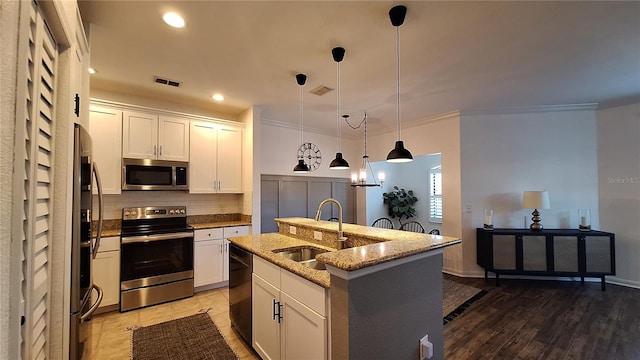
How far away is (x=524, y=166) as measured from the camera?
429cm

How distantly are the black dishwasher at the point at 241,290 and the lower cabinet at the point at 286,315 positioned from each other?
11 cm

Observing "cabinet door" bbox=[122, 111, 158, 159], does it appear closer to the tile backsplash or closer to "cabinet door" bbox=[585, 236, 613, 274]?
the tile backsplash

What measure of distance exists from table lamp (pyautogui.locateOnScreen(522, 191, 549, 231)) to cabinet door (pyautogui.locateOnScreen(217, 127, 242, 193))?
4390 mm

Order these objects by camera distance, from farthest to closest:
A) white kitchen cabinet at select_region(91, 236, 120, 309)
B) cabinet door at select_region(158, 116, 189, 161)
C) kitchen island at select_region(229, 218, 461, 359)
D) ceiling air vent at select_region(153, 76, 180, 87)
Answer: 1. cabinet door at select_region(158, 116, 189, 161)
2. ceiling air vent at select_region(153, 76, 180, 87)
3. white kitchen cabinet at select_region(91, 236, 120, 309)
4. kitchen island at select_region(229, 218, 461, 359)

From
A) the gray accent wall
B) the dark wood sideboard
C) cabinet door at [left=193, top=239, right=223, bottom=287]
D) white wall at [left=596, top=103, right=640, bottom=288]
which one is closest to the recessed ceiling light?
cabinet door at [left=193, top=239, right=223, bottom=287]

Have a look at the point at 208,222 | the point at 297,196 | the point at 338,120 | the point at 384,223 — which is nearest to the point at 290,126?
the point at 338,120

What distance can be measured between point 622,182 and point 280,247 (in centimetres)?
508

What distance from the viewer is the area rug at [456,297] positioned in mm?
3088

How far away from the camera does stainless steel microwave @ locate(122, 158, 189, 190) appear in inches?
130

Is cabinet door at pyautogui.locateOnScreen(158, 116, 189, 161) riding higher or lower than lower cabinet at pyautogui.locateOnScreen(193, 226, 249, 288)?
higher

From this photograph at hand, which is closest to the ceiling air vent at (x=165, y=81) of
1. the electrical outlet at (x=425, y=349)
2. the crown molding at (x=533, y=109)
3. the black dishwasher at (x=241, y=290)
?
the black dishwasher at (x=241, y=290)

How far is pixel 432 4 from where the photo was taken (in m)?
1.86

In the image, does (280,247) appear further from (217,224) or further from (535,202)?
(535,202)

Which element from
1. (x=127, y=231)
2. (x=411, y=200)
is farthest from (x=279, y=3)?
(x=411, y=200)
